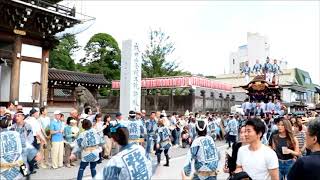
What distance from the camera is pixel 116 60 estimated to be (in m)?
41.4

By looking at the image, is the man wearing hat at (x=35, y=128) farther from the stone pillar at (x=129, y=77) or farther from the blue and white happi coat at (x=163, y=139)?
the stone pillar at (x=129, y=77)

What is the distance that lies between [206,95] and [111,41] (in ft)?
57.9

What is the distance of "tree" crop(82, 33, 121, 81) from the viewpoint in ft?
131

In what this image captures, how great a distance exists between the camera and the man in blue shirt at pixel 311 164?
2.66 meters

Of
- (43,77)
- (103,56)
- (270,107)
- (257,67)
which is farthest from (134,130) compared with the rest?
(103,56)

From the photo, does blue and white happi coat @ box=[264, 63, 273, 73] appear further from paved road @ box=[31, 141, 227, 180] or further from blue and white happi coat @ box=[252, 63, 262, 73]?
paved road @ box=[31, 141, 227, 180]

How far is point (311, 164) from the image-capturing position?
2.67m

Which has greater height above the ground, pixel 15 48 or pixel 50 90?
pixel 15 48

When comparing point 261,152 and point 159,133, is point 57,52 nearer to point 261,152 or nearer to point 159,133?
point 159,133

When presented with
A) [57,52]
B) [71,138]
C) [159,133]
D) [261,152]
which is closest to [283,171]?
[261,152]

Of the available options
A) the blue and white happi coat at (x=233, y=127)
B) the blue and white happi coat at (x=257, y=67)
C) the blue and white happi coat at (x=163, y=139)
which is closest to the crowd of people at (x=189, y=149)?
the blue and white happi coat at (x=163, y=139)

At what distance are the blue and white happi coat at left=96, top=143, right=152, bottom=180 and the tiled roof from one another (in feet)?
66.6

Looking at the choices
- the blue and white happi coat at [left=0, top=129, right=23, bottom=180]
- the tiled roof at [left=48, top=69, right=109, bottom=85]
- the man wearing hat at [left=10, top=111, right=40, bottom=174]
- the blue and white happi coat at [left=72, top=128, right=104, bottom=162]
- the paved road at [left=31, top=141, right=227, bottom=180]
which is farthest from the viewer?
the tiled roof at [left=48, top=69, right=109, bottom=85]

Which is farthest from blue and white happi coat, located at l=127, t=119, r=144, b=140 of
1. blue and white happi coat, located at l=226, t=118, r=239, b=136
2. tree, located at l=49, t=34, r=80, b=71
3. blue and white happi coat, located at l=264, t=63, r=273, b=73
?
tree, located at l=49, t=34, r=80, b=71
